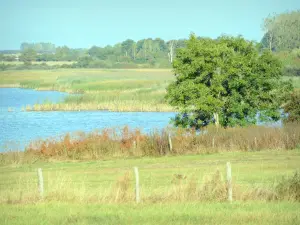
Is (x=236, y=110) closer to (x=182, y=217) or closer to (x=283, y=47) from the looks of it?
(x=182, y=217)

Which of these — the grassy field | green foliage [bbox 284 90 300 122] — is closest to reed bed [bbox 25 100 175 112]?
green foliage [bbox 284 90 300 122]

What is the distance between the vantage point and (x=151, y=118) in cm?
6988

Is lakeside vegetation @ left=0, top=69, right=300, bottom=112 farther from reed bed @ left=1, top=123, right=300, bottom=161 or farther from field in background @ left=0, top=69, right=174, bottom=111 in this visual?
reed bed @ left=1, top=123, right=300, bottom=161

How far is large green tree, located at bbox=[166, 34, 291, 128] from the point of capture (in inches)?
1795

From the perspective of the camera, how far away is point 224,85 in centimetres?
4703

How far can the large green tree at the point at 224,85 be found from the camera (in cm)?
4559

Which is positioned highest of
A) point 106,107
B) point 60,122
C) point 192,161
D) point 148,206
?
point 148,206

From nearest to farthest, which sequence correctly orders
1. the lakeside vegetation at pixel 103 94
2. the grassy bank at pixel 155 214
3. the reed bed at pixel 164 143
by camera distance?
the grassy bank at pixel 155 214, the reed bed at pixel 164 143, the lakeside vegetation at pixel 103 94

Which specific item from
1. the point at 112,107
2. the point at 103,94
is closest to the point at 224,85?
the point at 112,107

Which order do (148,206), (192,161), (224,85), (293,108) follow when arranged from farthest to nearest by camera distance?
(293,108)
(224,85)
(192,161)
(148,206)

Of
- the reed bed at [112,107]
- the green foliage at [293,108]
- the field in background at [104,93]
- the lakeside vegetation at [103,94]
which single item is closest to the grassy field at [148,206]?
the green foliage at [293,108]

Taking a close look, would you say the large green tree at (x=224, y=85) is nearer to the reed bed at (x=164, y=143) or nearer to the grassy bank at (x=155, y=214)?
the reed bed at (x=164, y=143)

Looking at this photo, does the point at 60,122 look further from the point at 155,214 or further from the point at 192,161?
the point at 155,214

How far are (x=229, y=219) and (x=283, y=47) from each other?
458 feet
